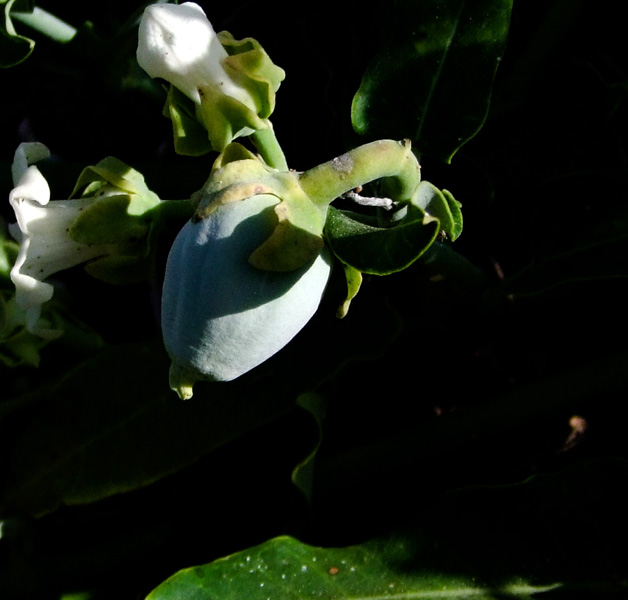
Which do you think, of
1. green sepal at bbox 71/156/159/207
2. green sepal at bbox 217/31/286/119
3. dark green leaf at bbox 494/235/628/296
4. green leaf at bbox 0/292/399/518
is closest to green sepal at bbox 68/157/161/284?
green sepal at bbox 71/156/159/207

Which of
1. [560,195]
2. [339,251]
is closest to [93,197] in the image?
[339,251]

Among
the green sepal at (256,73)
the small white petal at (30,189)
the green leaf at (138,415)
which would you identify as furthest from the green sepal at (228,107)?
the green leaf at (138,415)

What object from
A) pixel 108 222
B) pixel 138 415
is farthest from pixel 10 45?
pixel 138 415

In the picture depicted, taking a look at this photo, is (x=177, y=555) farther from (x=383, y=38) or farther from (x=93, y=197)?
(x=383, y=38)

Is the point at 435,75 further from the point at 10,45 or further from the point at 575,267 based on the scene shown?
the point at 10,45

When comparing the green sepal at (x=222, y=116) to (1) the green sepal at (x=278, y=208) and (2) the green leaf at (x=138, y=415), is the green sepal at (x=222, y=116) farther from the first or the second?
(2) the green leaf at (x=138, y=415)
